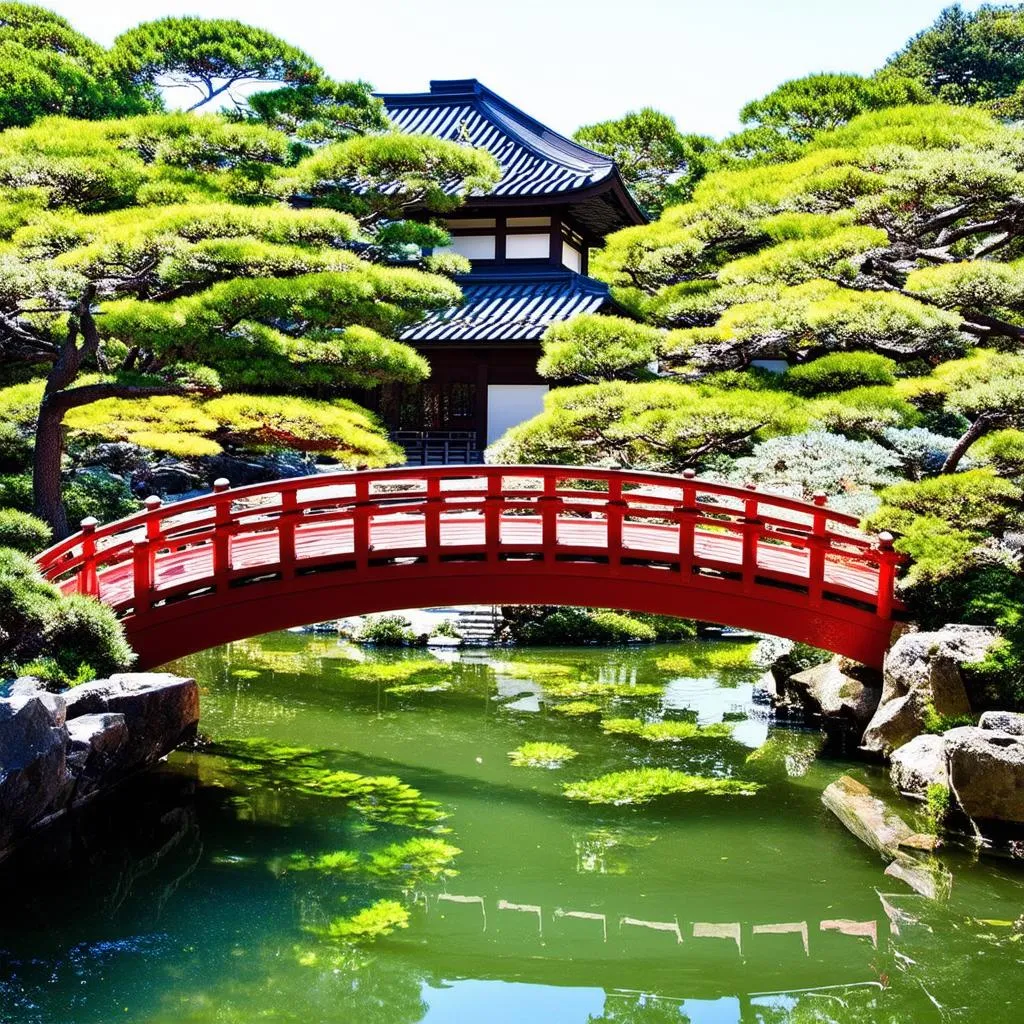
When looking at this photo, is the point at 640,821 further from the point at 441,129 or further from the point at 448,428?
the point at 441,129

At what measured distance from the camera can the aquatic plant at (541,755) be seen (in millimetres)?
11750

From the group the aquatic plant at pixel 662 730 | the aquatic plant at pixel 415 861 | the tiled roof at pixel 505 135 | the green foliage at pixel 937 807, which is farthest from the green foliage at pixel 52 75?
the green foliage at pixel 937 807

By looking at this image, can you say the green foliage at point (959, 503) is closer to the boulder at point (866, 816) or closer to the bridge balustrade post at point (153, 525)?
the boulder at point (866, 816)

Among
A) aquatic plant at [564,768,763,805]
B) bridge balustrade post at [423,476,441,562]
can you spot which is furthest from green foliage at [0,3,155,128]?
aquatic plant at [564,768,763,805]

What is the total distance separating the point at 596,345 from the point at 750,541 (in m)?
3.86

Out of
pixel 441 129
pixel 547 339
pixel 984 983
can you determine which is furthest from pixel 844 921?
pixel 441 129

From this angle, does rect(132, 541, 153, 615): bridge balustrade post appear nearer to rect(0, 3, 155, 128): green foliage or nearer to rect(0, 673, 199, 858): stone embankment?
rect(0, 673, 199, 858): stone embankment

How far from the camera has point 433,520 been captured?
1170cm

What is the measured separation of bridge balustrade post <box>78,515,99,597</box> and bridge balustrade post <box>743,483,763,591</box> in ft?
19.5

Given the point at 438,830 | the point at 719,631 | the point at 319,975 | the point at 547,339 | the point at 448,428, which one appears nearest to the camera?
the point at 319,975

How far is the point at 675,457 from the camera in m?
14.1

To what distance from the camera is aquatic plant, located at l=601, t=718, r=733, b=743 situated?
12.6 m

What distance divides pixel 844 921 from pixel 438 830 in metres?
3.27

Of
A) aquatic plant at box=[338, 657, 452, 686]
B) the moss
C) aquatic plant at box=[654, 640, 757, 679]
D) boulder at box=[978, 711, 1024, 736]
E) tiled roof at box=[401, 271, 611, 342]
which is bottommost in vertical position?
aquatic plant at box=[338, 657, 452, 686]
